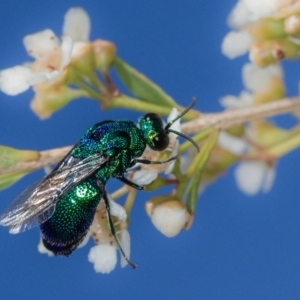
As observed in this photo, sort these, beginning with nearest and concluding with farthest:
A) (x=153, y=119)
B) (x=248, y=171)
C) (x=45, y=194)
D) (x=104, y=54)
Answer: (x=45, y=194) < (x=153, y=119) < (x=104, y=54) < (x=248, y=171)

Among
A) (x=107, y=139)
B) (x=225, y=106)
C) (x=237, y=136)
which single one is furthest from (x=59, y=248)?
(x=225, y=106)

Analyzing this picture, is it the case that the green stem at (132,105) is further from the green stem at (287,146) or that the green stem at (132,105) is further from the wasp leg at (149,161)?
the green stem at (287,146)

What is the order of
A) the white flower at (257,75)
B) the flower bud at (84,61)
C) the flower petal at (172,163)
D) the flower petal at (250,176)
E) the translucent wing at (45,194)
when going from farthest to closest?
the flower petal at (250,176)
the white flower at (257,75)
the flower bud at (84,61)
the flower petal at (172,163)
the translucent wing at (45,194)

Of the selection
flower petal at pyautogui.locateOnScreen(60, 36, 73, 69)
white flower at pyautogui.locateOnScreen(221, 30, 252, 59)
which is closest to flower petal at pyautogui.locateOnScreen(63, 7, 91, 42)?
flower petal at pyautogui.locateOnScreen(60, 36, 73, 69)

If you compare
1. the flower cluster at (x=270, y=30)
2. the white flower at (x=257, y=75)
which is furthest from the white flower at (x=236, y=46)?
the white flower at (x=257, y=75)

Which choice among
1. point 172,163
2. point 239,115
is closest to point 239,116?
point 239,115

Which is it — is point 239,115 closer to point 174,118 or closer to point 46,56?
point 174,118
